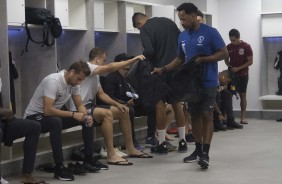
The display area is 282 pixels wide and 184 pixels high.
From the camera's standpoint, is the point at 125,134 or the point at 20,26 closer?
the point at 20,26

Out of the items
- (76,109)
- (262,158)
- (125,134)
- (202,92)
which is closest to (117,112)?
(125,134)

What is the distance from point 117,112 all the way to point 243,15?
15.3ft

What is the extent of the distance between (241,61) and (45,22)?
4283 mm

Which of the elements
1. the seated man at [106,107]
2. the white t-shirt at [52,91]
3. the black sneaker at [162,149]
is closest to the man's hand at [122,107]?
the seated man at [106,107]

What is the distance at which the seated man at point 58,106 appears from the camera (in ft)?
14.7

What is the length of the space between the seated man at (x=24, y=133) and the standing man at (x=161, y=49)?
176 centimetres

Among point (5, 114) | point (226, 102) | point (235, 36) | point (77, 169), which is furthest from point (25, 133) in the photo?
point (235, 36)

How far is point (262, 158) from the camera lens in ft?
17.5

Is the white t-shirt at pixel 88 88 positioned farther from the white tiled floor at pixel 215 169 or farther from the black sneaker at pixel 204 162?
the black sneaker at pixel 204 162

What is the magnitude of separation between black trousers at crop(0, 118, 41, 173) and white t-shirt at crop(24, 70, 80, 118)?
1.12 feet

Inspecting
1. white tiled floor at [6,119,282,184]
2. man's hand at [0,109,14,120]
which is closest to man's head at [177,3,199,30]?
white tiled floor at [6,119,282,184]

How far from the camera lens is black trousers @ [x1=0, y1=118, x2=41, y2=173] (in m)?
4.19

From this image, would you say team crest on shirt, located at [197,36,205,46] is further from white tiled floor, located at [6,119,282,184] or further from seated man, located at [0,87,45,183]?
seated man, located at [0,87,45,183]

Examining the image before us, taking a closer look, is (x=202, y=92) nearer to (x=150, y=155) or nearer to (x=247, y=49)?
(x=150, y=155)
